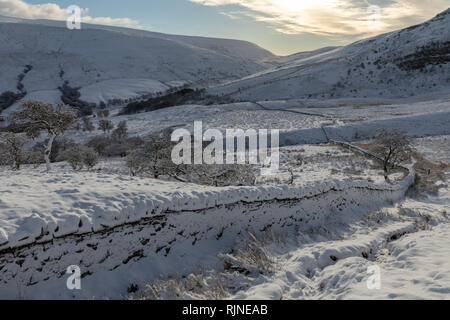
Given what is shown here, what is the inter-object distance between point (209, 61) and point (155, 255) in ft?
615

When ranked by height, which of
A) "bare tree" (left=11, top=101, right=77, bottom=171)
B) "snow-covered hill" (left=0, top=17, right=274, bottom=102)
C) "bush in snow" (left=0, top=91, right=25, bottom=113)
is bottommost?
"bare tree" (left=11, top=101, right=77, bottom=171)

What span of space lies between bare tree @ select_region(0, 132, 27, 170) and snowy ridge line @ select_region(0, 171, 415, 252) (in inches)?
760

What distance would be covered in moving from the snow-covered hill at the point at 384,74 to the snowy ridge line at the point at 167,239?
70637 mm

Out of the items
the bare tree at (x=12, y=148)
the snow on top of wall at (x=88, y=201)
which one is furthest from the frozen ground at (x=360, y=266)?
the bare tree at (x=12, y=148)

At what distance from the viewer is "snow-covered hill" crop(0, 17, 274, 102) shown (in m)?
140

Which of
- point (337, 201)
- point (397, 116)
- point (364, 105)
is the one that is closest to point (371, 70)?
point (364, 105)

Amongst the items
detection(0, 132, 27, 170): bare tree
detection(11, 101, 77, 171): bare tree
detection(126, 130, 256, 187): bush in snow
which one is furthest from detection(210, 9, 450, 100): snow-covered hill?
detection(11, 101, 77, 171): bare tree

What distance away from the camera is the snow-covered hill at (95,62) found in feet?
458

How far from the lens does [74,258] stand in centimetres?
649

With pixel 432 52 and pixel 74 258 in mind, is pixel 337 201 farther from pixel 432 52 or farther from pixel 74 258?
pixel 432 52

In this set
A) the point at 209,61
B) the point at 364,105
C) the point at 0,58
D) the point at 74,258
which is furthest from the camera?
the point at 209,61

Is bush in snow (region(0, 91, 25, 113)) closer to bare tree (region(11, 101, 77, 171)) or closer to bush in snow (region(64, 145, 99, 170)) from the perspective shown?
bush in snow (region(64, 145, 99, 170))

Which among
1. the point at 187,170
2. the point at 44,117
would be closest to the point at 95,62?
the point at 44,117

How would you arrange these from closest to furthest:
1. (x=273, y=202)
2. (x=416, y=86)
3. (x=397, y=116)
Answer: (x=273, y=202) → (x=397, y=116) → (x=416, y=86)
